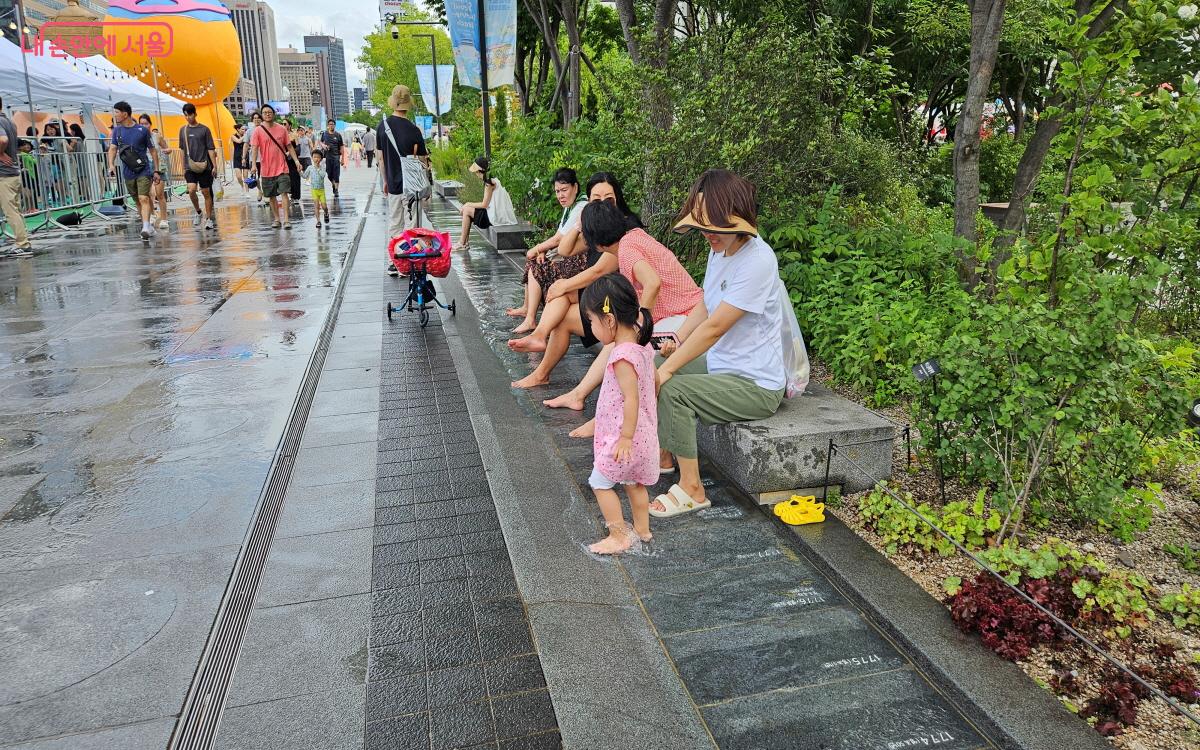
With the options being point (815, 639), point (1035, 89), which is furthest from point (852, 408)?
point (1035, 89)

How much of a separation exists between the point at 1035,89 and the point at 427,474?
23855 millimetres

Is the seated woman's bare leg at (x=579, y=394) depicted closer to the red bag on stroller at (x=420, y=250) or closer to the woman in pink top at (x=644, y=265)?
the woman in pink top at (x=644, y=265)

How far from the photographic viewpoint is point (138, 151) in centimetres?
1546

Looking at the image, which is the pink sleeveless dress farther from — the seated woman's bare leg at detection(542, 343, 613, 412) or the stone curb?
the seated woman's bare leg at detection(542, 343, 613, 412)

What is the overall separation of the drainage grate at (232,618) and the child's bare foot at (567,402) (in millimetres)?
1617

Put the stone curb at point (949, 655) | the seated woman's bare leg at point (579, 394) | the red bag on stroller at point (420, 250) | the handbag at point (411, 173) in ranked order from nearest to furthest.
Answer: the stone curb at point (949, 655) → the seated woman's bare leg at point (579, 394) → the red bag on stroller at point (420, 250) → the handbag at point (411, 173)

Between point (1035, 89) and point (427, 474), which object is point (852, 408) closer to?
point (427, 474)

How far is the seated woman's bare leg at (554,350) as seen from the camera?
21.2 feet

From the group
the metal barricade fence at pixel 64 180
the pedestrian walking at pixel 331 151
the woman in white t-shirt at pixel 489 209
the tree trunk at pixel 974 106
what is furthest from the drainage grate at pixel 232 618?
the pedestrian walking at pixel 331 151

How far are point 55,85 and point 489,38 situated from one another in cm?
918

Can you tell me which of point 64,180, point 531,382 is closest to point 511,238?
point 531,382

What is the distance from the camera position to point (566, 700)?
113 inches

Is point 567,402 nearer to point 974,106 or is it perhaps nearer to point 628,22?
point 974,106

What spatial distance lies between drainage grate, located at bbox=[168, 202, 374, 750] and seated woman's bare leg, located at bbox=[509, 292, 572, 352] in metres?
1.88
